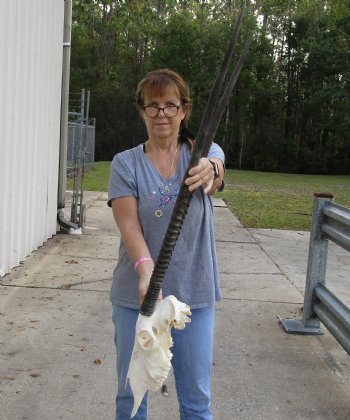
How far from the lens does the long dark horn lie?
53.5 inches

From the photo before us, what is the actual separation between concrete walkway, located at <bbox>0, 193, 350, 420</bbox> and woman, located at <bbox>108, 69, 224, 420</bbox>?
1.05 metres

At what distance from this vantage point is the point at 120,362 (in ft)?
7.72

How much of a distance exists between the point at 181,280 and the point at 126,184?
17.5 inches

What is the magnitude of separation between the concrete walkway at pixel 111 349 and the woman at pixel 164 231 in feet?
3.45

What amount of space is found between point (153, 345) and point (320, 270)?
10.1ft

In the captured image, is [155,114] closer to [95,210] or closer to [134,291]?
[134,291]

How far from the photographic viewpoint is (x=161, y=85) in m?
2.21

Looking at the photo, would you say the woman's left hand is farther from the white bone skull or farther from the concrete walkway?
the concrete walkway

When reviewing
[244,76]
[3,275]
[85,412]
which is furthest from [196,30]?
[85,412]

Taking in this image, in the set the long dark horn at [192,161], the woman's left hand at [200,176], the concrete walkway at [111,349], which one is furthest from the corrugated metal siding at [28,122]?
the long dark horn at [192,161]

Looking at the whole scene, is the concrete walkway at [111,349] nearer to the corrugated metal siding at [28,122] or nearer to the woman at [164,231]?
the corrugated metal siding at [28,122]

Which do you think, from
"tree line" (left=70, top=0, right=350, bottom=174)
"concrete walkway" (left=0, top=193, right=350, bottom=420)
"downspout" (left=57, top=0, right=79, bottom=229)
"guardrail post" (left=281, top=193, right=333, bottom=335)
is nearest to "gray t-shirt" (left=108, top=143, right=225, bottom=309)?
"concrete walkway" (left=0, top=193, right=350, bottom=420)

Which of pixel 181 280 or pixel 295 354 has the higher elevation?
pixel 181 280

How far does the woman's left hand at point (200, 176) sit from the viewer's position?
63.2 inches
